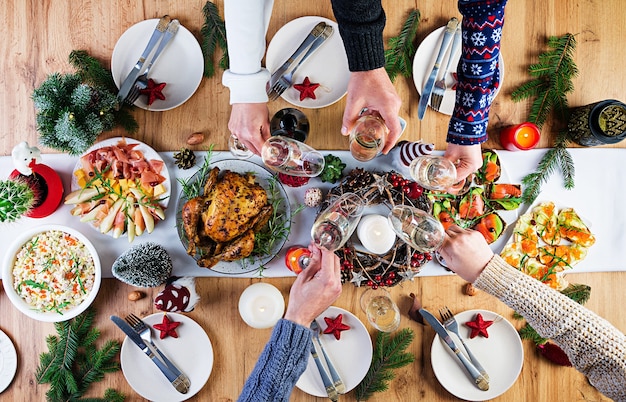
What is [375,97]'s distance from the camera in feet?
3.35

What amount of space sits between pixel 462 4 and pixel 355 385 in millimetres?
1098

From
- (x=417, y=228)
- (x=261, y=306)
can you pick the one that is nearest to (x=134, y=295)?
Result: (x=261, y=306)

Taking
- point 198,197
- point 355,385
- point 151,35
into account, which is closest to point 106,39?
point 151,35

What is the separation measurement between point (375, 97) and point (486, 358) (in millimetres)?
902

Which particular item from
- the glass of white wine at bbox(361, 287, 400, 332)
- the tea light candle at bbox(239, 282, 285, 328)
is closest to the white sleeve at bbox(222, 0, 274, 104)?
the tea light candle at bbox(239, 282, 285, 328)

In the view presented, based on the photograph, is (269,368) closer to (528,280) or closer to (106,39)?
(528,280)

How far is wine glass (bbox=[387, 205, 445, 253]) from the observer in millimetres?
1027

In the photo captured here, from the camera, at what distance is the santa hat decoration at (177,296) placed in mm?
1190

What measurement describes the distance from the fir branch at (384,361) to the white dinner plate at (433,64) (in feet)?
2.38

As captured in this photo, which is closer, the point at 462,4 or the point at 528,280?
the point at 462,4

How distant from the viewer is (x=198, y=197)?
1139 millimetres

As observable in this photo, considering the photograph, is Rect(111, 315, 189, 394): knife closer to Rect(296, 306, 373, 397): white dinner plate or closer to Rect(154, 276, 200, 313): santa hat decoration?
Rect(154, 276, 200, 313): santa hat decoration

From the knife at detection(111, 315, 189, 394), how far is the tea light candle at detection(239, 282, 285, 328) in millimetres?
292

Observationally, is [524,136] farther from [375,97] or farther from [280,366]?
[280,366]
